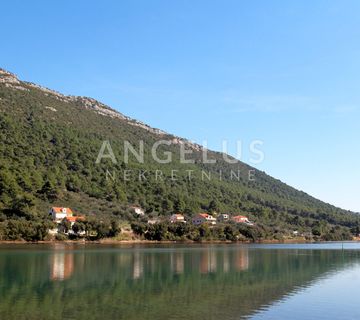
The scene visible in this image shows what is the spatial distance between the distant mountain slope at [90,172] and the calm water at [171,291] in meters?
48.9

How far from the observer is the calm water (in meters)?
21.0

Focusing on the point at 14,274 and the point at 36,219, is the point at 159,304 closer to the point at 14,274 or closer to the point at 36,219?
the point at 14,274

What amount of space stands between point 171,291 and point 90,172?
9346 cm

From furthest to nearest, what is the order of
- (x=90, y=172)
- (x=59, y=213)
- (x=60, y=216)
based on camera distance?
(x=90, y=172), (x=59, y=213), (x=60, y=216)

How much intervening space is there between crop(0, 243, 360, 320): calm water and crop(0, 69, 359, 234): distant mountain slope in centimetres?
4885

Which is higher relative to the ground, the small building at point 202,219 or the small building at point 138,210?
the small building at point 138,210

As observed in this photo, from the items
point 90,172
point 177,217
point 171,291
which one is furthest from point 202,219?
point 171,291

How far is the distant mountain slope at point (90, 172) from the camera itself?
96.8 meters

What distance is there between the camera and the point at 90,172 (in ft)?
389

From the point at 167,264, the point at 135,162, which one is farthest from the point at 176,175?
the point at 167,264

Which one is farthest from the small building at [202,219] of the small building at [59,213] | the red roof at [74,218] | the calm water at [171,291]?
the calm water at [171,291]

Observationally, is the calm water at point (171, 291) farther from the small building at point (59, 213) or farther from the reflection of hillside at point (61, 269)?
the small building at point (59, 213)

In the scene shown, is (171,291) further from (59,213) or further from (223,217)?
(223,217)

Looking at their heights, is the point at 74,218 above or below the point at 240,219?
below
